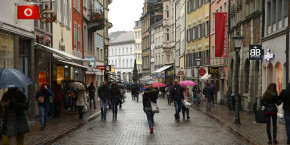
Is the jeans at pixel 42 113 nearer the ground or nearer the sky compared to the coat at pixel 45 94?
nearer the ground

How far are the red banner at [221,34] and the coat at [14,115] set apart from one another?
26431 millimetres

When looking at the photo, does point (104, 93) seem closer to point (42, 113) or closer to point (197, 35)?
point (42, 113)

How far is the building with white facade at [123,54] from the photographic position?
435 feet

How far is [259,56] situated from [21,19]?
1212cm

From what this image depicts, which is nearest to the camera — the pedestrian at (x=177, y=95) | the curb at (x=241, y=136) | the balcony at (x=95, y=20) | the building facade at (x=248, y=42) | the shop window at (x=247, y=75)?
the curb at (x=241, y=136)

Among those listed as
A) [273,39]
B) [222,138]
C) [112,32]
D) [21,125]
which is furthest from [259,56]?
[112,32]

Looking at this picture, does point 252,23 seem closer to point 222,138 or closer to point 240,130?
point 240,130

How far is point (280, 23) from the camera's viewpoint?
861 inches

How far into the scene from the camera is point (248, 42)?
93.8 feet

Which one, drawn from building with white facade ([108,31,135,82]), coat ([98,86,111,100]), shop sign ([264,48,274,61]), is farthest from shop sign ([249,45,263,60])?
building with white facade ([108,31,135,82])

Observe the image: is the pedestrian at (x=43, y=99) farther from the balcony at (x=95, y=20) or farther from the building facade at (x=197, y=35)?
the building facade at (x=197, y=35)

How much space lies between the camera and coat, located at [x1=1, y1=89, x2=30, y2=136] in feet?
32.9

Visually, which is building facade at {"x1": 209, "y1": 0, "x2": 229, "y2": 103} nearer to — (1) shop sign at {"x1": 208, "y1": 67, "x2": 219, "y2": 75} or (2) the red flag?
(1) shop sign at {"x1": 208, "y1": 67, "x2": 219, "y2": 75}

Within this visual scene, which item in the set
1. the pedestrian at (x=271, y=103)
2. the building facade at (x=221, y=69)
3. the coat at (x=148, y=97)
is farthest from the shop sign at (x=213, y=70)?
the pedestrian at (x=271, y=103)
